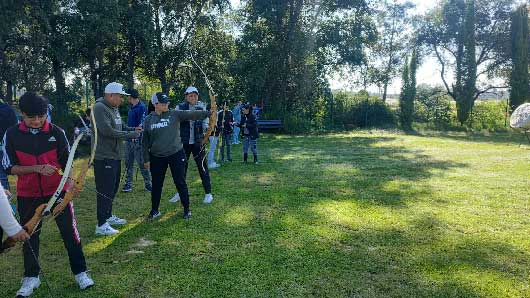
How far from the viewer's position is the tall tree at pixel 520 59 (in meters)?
26.6

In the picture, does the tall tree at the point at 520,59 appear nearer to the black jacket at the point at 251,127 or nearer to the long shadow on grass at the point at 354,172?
the long shadow on grass at the point at 354,172

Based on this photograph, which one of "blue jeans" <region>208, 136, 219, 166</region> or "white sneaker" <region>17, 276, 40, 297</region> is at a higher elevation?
"blue jeans" <region>208, 136, 219, 166</region>

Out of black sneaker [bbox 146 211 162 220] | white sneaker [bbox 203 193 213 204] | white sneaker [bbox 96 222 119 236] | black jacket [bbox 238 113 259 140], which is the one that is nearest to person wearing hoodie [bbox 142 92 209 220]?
black sneaker [bbox 146 211 162 220]

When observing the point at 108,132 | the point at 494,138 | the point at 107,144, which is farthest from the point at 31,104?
the point at 494,138

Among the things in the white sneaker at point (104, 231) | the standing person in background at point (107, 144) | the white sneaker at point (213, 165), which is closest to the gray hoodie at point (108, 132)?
the standing person in background at point (107, 144)

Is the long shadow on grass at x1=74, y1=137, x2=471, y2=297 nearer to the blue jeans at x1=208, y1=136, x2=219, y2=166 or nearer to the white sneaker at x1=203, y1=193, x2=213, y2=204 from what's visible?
the white sneaker at x1=203, y1=193, x2=213, y2=204

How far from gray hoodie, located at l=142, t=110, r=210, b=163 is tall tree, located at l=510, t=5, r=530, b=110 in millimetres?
26629

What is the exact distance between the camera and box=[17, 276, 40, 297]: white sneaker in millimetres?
4039

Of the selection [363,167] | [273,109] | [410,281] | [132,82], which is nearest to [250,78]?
[273,109]

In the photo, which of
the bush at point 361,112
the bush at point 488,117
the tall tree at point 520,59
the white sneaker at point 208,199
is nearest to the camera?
the white sneaker at point 208,199

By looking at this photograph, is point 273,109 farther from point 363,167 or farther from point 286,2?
point 363,167

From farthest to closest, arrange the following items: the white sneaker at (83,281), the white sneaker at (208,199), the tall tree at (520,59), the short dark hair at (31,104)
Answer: the tall tree at (520,59) < the white sneaker at (208,199) < the white sneaker at (83,281) < the short dark hair at (31,104)

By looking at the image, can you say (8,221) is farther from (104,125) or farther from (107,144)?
(107,144)

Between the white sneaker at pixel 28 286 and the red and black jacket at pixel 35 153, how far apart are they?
33.3 inches
